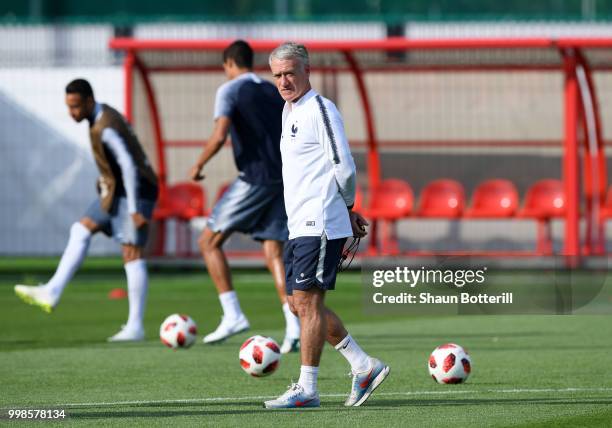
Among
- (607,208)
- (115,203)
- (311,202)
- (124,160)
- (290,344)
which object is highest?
(311,202)

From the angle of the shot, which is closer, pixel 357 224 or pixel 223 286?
pixel 357 224

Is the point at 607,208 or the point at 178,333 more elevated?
the point at 178,333

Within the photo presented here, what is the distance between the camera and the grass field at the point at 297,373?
7219 mm

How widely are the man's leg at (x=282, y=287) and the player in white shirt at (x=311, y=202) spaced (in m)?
3.11

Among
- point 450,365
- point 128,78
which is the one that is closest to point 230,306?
point 450,365

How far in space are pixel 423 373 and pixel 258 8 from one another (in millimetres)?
20277

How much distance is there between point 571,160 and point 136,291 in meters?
10.2

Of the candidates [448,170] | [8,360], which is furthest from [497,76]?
[8,360]

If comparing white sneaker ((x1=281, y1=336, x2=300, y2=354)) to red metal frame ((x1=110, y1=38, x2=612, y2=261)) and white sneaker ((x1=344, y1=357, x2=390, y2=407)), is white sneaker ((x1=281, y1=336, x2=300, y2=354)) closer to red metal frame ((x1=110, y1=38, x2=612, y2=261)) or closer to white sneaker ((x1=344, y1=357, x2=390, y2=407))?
white sneaker ((x1=344, y1=357, x2=390, y2=407))

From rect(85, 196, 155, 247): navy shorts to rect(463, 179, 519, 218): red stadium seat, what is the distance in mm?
10090

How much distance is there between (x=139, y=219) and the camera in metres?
11.5

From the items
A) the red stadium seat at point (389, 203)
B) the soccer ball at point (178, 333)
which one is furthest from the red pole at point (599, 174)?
the soccer ball at point (178, 333)

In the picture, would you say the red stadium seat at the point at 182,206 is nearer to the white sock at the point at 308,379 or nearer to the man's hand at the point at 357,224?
the man's hand at the point at 357,224

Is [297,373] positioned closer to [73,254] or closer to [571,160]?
[73,254]
